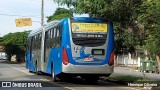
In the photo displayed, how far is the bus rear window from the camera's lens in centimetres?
1950

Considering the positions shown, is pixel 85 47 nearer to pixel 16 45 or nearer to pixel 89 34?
pixel 89 34

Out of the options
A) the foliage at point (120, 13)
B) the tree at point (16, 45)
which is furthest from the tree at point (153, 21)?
the tree at point (16, 45)

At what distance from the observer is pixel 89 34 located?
64.6ft

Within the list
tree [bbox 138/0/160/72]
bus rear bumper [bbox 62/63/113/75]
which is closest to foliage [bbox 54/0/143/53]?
tree [bbox 138/0/160/72]

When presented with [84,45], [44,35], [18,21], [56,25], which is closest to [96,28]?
[84,45]

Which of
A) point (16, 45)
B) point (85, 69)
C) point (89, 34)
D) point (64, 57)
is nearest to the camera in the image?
point (85, 69)

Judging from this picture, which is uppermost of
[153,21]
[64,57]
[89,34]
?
[153,21]

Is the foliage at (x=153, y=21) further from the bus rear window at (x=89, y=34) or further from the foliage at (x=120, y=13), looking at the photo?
the bus rear window at (x=89, y=34)

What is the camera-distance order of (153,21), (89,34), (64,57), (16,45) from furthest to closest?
(16,45), (89,34), (64,57), (153,21)

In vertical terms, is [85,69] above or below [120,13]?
below

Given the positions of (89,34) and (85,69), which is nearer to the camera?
(85,69)

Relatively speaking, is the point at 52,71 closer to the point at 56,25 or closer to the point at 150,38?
the point at 56,25

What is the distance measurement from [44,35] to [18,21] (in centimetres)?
3084

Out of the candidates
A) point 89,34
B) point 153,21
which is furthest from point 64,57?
point 153,21
